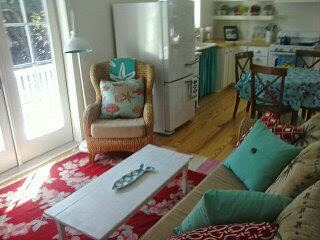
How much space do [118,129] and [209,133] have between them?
1246 millimetres

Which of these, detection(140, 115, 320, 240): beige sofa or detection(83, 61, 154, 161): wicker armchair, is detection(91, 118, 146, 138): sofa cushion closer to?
detection(83, 61, 154, 161): wicker armchair

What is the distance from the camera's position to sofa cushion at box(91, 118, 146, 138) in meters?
2.68

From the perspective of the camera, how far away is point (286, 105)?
298 centimetres

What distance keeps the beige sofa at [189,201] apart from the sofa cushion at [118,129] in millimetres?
1004

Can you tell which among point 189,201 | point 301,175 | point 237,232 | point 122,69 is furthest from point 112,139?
point 237,232

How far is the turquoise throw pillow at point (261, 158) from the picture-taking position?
5.13 ft

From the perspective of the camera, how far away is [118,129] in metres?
2.69

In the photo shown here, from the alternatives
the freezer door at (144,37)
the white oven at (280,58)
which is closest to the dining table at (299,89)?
the freezer door at (144,37)

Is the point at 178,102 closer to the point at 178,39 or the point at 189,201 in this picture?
the point at 178,39

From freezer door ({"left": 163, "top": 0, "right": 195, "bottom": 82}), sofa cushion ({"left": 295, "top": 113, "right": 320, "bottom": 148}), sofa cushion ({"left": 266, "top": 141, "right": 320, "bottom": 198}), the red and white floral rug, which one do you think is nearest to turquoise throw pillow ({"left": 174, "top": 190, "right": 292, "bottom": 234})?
sofa cushion ({"left": 266, "top": 141, "right": 320, "bottom": 198})

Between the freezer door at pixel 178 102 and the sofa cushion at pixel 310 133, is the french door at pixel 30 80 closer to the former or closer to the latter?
the freezer door at pixel 178 102

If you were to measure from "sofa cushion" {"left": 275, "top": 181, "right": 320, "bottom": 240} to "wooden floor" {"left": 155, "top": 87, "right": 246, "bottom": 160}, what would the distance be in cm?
190

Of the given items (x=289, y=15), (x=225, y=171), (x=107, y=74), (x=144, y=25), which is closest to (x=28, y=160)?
(x=107, y=74)

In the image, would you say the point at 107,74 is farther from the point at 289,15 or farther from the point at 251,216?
the point at 289,15
